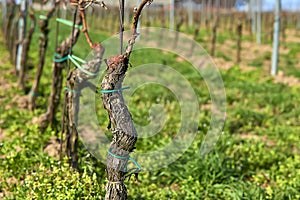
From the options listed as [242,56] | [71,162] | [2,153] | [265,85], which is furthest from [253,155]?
[242,56]

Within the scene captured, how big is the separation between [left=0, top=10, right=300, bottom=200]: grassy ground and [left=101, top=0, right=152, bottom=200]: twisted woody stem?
473mm

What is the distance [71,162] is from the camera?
403 cm

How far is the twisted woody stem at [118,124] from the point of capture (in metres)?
2.73

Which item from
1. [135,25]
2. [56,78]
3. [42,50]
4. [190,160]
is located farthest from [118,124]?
[42,50]

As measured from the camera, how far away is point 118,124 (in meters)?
2.74

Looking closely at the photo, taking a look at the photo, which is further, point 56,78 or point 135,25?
point 56,78

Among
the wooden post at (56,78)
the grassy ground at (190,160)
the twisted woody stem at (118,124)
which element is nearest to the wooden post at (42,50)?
the grassy ground at (190,160)

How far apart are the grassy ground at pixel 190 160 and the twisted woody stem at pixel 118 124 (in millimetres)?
473

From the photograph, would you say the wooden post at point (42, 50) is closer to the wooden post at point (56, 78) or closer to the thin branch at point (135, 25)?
the wooden post at point (56, 78)

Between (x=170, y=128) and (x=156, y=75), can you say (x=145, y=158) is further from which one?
(x=156, y=75)

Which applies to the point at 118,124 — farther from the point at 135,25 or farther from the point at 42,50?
the point at 42,50

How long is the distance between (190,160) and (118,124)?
1974 millimetres

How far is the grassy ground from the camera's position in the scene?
3629 millimetres

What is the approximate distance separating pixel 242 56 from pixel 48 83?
7488mm
